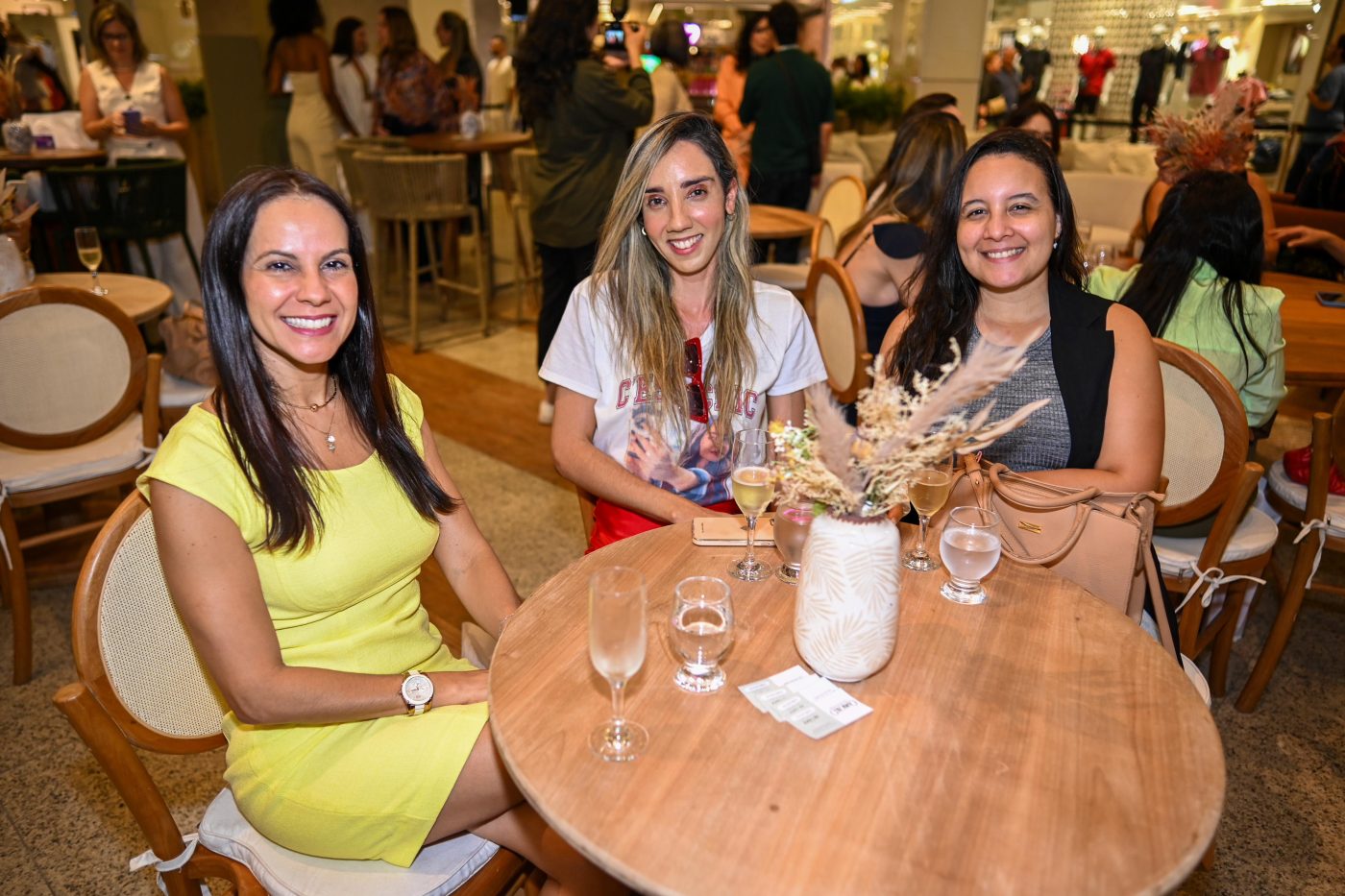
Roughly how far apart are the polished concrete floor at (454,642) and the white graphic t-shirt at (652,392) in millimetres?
1058

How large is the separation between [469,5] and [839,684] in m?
10.6

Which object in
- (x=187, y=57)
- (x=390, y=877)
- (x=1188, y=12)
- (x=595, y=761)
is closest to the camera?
(x=595, y=761)

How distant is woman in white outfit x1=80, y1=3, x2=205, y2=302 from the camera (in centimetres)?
515

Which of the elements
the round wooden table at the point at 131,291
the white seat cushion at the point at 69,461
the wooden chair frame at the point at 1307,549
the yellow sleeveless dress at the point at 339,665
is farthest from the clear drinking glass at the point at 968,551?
the round wooden table at the point at 131,291

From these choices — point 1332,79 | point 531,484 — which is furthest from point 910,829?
point 1332,79

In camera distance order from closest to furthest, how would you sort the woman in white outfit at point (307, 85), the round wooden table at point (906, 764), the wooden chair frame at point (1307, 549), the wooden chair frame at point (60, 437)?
the round wooden table at point (906, 764)
the wooden chair frame at point (1307, 549)
the wooden chair frame at point (60, 437)
the woman in white outfit at point (307, 85)

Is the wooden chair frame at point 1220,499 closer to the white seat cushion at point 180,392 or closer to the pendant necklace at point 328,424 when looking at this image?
the pendant necklace at point 328,424

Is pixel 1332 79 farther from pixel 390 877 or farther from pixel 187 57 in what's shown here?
pixel 187 57

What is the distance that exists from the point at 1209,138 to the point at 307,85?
615 cm

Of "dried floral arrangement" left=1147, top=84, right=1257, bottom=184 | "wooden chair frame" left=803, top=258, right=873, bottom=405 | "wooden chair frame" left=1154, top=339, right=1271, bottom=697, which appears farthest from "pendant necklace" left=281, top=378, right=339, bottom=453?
"dried floral arrangement" left=1147, top=84, right=1257, bottom=184

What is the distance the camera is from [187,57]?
877cm

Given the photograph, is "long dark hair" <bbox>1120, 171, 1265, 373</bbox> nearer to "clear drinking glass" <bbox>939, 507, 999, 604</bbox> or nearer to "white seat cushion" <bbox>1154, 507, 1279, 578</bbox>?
"white seat cushion" <bbox>1154, 507, 1279, 578</bbox>

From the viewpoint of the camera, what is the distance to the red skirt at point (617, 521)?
79.3 inches

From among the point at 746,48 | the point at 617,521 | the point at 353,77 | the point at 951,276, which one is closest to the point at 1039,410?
the point at 951,276
